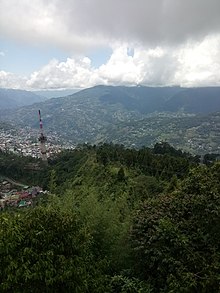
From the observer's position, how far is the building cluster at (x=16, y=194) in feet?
158

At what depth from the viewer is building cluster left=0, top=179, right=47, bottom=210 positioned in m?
48.1

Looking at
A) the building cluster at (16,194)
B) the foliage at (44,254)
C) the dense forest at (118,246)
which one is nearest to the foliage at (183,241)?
the dense forest at (118,246)

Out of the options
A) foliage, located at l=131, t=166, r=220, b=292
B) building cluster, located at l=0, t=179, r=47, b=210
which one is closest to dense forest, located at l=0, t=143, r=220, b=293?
foliage, located at l=131, t=166, r=220, b=292

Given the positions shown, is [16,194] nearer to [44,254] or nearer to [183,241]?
[183,241]

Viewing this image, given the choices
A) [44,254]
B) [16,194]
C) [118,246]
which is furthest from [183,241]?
[16,194]

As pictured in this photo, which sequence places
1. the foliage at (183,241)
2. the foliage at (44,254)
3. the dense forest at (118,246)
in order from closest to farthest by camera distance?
1. the foliage at (44,254)
2. the dense forest at (118,246)
3. the foliage at (183,241)

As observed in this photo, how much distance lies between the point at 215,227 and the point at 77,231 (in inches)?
198

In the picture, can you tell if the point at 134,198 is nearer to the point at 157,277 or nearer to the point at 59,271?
the point at 157,277

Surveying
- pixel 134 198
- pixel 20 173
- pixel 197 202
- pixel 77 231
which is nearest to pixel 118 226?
pixel 197 202

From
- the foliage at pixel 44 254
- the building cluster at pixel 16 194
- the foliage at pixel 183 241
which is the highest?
the foliage at pixel 44 254

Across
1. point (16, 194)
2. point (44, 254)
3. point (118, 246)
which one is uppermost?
point (44, 254)

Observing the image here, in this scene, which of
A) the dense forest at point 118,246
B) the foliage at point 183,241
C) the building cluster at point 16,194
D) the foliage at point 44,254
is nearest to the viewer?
the foliage at point 44,254

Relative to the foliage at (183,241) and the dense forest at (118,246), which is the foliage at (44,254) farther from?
the foliage at (183,241)

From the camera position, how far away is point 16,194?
182 ft
